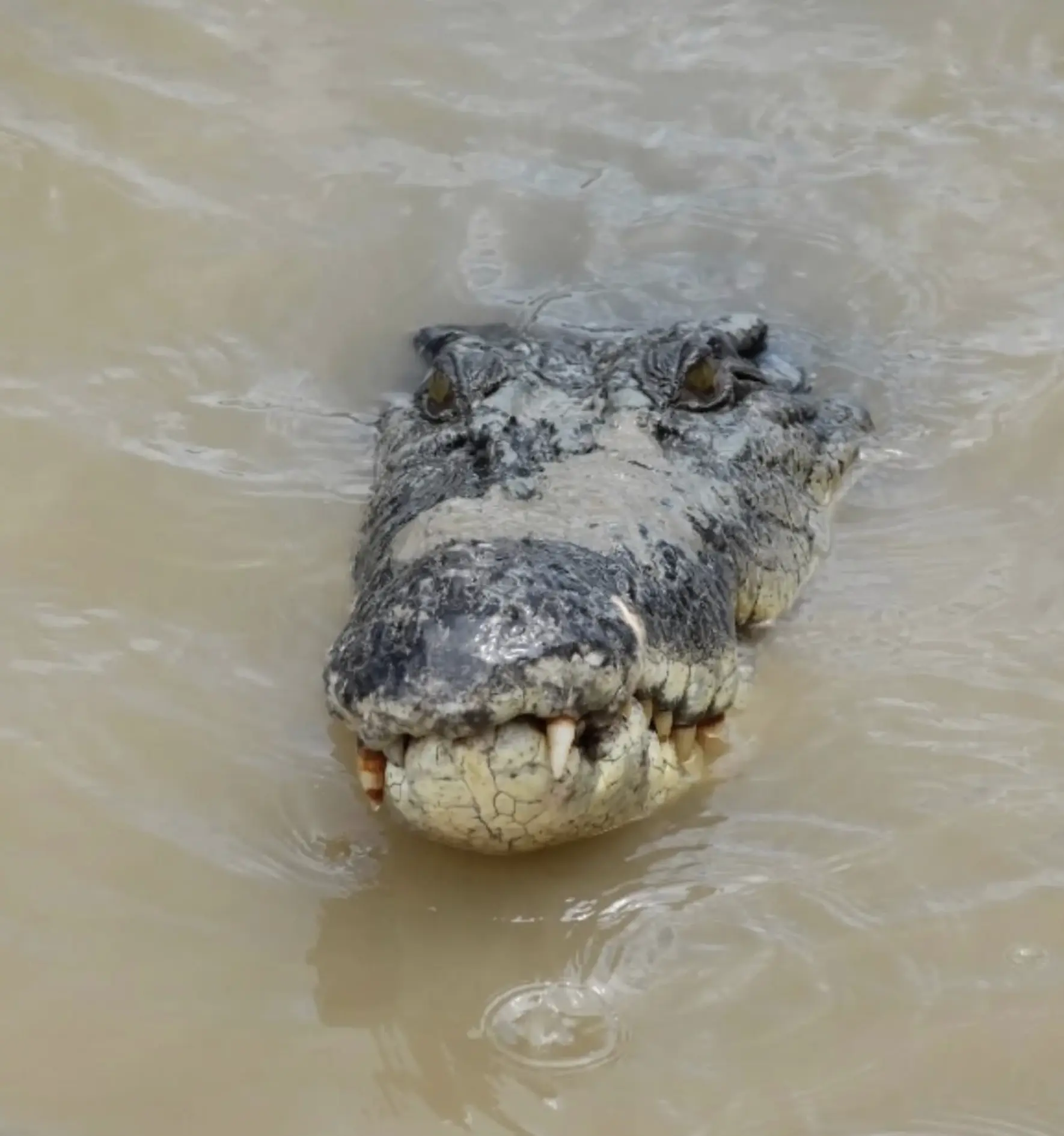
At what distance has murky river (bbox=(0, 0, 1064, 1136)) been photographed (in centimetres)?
276

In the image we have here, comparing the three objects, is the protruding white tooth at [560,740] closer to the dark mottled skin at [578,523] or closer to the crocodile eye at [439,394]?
the dark mottled skin at [578,523]

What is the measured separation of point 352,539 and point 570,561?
152 centimetres


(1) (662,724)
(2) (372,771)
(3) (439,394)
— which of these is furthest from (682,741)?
(3) (439,394)

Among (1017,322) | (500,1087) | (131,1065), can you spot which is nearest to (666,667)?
(500,1087)

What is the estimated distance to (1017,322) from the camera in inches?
211

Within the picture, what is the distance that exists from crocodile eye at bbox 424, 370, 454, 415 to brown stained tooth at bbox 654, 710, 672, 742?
1558mm

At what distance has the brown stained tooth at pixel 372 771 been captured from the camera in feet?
9.27

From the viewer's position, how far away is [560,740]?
263 centimetres

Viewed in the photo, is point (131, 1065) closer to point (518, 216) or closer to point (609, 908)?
point (609, 908)

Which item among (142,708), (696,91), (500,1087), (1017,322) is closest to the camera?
(500,1087)

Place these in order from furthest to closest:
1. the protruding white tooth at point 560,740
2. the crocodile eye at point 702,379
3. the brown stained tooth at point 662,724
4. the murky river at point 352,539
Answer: the crocodile eye at point 702,379 < the brown stained tooth at point 662,724 < the murky river at point 352,539 < the protruding white tooth at point 560,740

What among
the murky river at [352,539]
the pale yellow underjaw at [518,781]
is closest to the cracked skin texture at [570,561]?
the pale yellow underjaw at [518,781]

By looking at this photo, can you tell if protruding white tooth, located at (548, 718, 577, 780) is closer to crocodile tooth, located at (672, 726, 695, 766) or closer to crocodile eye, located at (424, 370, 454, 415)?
crocodile tooth, located at (672, 726, 695, 766)

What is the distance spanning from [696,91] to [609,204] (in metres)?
0.93
